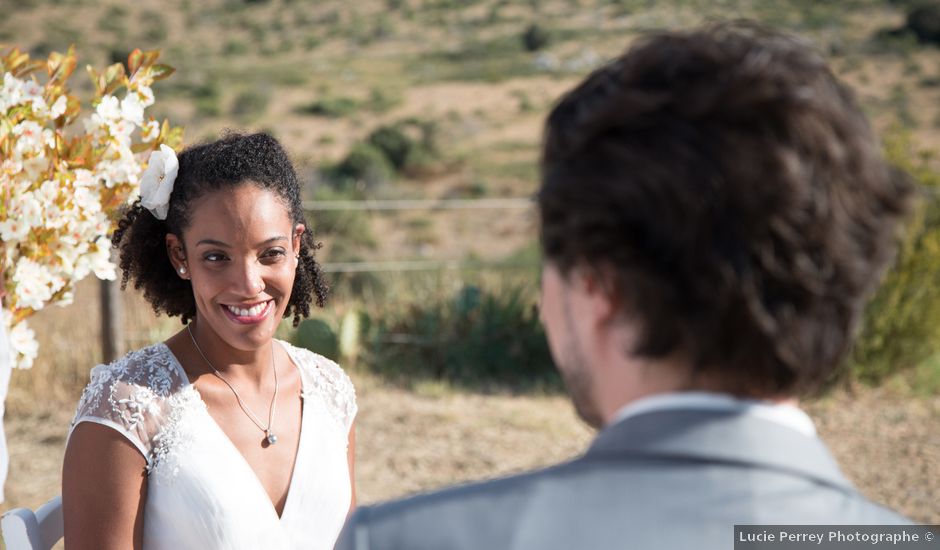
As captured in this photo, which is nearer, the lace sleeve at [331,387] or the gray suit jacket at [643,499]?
the gray suit jacket at [643,499]

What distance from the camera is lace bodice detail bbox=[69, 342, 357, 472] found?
2.12 metres

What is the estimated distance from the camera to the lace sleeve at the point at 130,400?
6.91 feet

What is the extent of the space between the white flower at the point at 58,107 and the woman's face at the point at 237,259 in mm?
389

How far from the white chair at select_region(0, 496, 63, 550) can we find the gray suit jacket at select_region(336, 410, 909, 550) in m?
1.55

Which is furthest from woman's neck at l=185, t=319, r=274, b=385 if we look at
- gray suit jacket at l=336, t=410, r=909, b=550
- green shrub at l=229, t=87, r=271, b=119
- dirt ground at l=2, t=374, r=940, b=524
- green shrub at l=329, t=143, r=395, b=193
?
green shrub at l=229, t=87, r=271, b=119

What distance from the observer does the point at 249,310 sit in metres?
2.30

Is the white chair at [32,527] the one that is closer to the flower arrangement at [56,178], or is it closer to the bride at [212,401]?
the bride at [212,401]

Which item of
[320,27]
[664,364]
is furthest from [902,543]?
[320,27]

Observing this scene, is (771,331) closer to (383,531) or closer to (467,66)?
(383,531)

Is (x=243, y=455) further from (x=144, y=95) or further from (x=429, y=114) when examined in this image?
(x=429, y=114)

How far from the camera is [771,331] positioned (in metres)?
0.87

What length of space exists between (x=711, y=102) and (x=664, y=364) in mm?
254

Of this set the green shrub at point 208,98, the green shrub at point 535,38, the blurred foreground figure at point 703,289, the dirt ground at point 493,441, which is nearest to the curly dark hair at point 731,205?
the blurred foreground figure at point 703,289

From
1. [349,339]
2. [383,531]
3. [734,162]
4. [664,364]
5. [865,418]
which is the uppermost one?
[734,162]
